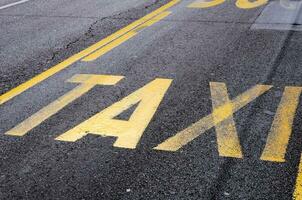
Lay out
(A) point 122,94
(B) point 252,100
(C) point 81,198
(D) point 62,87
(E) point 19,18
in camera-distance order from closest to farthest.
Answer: (C) point 81,198, (B) point 252,100, (A) point 122,94, (D) point 62,87, (E) point 19,18

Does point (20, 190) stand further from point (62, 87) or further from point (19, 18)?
point (19, 18)

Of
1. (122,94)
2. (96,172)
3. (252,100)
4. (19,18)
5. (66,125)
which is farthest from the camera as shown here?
(19,18)

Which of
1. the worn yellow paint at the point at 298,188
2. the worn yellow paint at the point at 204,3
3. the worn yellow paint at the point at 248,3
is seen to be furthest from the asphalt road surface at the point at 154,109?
the worn yellow paint at the point at 204,3

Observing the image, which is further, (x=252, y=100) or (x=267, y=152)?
(x=252, y=100)

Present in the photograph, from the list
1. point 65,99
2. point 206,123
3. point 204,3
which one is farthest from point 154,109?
point 204,3

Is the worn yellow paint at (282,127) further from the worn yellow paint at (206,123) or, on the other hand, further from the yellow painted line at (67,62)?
the yellow painted line at (67,62)

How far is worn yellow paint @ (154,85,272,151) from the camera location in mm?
4191

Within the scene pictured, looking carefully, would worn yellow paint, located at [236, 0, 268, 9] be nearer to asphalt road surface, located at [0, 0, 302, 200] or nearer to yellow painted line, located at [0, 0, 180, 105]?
asphalt road surface, located at [0, 0, 302, 200]

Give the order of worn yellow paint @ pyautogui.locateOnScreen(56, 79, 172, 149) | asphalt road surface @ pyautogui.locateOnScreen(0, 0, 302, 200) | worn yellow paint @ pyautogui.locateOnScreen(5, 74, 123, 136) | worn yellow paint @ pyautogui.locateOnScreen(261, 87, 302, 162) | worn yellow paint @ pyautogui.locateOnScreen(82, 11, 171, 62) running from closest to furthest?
1. asphalt road surface @ pyautogui.locateOnScreen(0, 0, 302, 200)
2. worn yellow paint @ pyautogui.locateOnScreen(261, 87, 302, 162)
3. worn yellow paint @ pyautogui.locateOnScreen(56, 79, 172, 149)
4. worn yellow paint @ pyautogui.locateOnScreen(5, 74, 123, 136)
5. worn yellow paint @ pyautogui.locateOnScreen(82, 11, 171, 62)

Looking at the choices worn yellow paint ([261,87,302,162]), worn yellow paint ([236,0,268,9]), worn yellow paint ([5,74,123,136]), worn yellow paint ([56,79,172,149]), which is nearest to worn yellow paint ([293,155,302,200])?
worn yellow paint ([261,87,302,162])

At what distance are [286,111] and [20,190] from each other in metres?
2.88

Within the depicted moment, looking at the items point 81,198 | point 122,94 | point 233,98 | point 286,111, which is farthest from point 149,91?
point 81,198

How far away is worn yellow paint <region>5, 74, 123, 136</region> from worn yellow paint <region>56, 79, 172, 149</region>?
48 centimetres

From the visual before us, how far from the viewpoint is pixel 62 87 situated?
566cm
